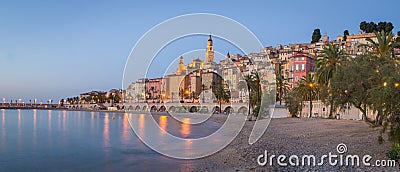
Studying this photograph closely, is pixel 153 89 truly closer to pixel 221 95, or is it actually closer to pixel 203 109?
pixel 203 109

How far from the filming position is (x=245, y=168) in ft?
49.3

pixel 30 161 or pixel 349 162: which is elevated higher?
pixel 349 162

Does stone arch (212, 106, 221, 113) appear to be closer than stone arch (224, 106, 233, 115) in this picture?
No

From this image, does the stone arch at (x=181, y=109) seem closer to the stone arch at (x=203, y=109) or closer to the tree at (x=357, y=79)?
the stone arch at (x=203, y=109)

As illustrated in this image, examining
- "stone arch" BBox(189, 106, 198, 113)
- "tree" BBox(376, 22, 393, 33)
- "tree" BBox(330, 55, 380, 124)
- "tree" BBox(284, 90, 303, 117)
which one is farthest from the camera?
"stone arch" BBox(189, 106, 198, 113)

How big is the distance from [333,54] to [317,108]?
18.2 meters

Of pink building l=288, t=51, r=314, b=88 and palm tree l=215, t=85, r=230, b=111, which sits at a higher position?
pink building l=288, t=51, r=314, b=88

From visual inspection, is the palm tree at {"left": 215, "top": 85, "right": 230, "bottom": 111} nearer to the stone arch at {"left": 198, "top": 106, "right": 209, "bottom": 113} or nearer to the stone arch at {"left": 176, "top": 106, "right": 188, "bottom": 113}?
the stone arch at {"left": 198, "top": 106, "right": 209, "bottom": 113}

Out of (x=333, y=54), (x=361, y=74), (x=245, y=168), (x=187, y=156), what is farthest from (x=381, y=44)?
(x=245, y=168)

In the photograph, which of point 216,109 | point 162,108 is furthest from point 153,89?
point 216,109

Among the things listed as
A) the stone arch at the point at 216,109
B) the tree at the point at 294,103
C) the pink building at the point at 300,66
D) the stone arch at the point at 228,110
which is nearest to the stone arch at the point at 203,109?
the stone arch at the point at 216,109

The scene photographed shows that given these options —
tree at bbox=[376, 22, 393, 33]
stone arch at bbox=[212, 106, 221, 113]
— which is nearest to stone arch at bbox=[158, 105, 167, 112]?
stone arch at bbox=[212, 106, 221, 113]

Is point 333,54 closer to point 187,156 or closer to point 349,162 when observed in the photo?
point 187,156

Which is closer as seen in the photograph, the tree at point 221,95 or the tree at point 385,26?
the tree at point 221,95
